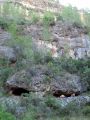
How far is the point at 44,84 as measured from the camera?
21.1 metres

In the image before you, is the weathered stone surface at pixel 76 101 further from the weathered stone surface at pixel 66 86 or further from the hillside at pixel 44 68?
the weathered stone surface at pixel 66 86

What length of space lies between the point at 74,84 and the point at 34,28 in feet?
61.5

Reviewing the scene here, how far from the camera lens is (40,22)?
4234cm

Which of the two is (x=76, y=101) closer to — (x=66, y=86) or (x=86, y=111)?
(x=86, y=111)

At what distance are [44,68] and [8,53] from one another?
787cm

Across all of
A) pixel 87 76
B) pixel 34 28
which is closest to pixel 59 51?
pixel 34 28

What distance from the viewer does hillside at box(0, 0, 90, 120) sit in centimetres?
1656

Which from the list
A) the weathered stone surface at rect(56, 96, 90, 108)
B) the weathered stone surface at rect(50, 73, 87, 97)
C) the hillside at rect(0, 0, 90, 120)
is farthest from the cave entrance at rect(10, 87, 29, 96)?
the weathered stone surface at rect(56, 96, 90, 108)

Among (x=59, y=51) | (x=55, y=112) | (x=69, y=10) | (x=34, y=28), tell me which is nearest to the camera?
(x=55, y=112)

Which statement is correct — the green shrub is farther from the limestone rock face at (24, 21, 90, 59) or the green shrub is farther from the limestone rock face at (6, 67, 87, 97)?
the limestone rock face at (24, 21, 90, 59)

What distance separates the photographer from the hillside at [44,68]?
1656cm

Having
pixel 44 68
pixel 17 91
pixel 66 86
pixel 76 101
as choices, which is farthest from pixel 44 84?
pixel 76 101

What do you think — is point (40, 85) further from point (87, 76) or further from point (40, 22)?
point (40, 22)

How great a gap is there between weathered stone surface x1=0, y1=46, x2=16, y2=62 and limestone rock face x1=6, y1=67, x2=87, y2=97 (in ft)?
23.9
